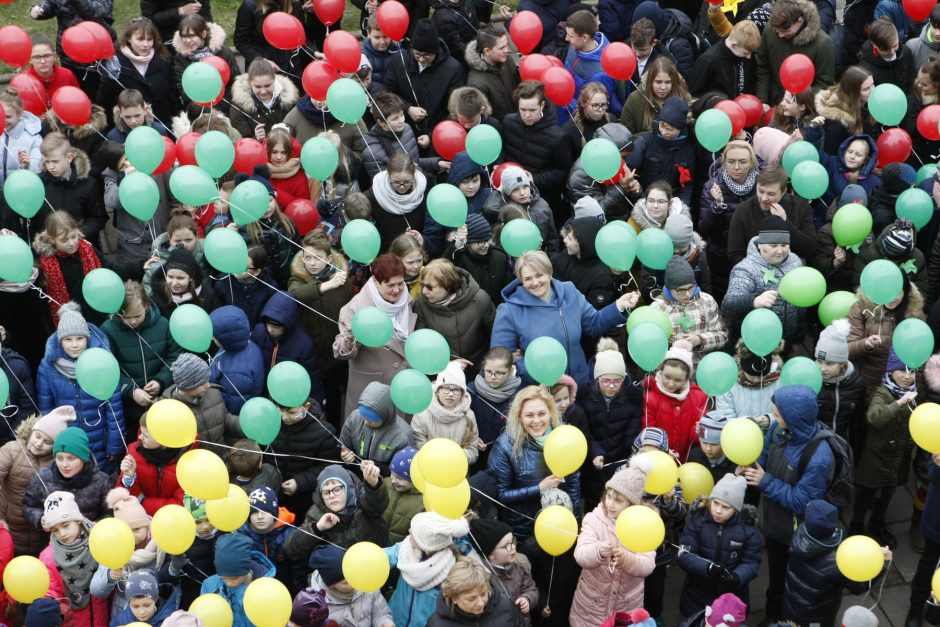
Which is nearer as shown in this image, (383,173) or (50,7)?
(383,173)

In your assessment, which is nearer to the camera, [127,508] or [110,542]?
[110,542]

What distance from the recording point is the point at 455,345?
27.6ft

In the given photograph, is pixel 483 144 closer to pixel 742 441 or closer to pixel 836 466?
pixel 742 441

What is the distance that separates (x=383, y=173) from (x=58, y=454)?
9.39 feet

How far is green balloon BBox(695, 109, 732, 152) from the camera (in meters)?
9.12

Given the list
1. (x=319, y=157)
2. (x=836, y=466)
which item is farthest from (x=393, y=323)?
(x=836, y=466)

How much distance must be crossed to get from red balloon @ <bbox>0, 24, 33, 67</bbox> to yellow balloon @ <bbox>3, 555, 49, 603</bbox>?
4295mm

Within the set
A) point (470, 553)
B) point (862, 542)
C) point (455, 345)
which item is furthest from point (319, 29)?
point (862, 542)

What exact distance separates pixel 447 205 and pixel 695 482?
2.33 m

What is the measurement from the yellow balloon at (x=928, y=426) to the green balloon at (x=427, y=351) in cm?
249

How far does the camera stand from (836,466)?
24.3 ft

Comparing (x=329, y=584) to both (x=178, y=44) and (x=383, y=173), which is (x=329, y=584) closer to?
(x=383, y=173)

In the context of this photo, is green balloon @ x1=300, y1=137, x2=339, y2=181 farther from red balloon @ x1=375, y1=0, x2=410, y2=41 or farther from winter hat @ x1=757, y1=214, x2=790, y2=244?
winter hat @ x1=757, y1=214, x2=790, y2=244

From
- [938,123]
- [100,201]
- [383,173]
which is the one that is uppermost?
[938,123]
